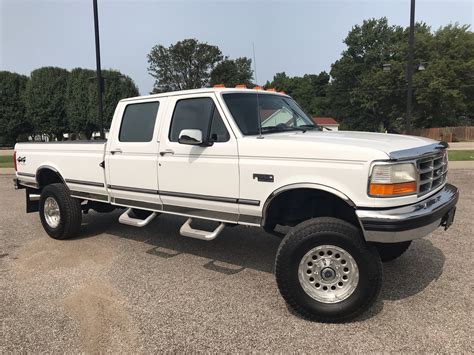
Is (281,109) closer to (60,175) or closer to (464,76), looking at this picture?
(60,175)

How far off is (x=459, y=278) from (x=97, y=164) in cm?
483

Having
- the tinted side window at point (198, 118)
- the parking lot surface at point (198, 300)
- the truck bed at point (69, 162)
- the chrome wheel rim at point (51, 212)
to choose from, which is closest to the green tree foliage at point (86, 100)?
the truck bed at point (69, 162)

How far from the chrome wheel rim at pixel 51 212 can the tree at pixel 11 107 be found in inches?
1543

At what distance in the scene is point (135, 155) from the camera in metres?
5.24

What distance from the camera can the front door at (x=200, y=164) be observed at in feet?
14.2

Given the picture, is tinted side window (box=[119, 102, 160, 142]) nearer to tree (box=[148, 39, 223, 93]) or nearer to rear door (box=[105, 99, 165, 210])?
rear door (box=[105, 99, 165, 210])

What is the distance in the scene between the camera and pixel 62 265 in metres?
5.29

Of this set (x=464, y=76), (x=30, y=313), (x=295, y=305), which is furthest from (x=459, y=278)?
(x=464, y=76)

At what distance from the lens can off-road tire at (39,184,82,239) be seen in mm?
6270

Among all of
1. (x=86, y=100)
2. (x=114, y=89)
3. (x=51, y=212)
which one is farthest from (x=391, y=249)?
(x=114, y=89)

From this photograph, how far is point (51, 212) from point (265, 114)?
4085 millimetres

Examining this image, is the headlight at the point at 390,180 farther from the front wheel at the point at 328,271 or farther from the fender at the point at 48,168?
the fender at the point at 48,168

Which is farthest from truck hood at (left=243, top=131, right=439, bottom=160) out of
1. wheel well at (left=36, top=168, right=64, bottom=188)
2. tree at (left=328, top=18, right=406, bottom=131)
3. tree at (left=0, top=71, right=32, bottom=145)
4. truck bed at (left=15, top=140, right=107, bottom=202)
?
tree at (left=328, top=18, right=406, bottom=131)

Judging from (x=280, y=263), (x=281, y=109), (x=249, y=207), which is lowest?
(x=280, y=263)
